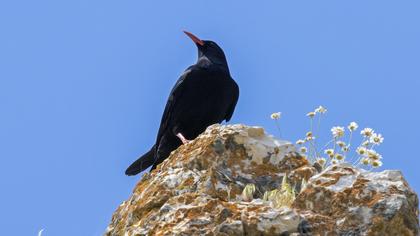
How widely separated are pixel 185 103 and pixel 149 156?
2.31 ft

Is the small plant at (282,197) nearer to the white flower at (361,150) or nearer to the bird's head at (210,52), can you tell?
the white flower at (361,150)

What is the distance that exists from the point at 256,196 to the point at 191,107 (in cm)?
410

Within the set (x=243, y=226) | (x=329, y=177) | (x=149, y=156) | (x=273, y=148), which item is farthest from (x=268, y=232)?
(x=149, y=156)

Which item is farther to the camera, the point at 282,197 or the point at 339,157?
the point at 339,157

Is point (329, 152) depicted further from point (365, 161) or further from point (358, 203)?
point (358, 203)

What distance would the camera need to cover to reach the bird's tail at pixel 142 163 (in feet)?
32.1

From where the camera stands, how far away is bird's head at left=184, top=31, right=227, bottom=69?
1070 centimetres

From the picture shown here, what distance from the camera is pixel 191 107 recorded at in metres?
10.0

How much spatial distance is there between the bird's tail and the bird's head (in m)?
1.35

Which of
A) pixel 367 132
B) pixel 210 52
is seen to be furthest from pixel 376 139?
pixel 210 52

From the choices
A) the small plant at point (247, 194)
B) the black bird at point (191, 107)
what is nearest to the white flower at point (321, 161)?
the small plant at point (247, 194)

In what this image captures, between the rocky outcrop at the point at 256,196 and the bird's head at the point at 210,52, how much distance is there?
4161 millimetres

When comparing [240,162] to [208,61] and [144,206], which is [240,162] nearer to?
[144,206]

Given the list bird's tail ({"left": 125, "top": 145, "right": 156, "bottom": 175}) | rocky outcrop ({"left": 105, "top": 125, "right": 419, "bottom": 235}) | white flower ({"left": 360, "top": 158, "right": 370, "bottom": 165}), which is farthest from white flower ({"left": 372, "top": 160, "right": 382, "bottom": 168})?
bird's tail ({"left": 125, "top": 145, "right": 156, "bottom": 175})
